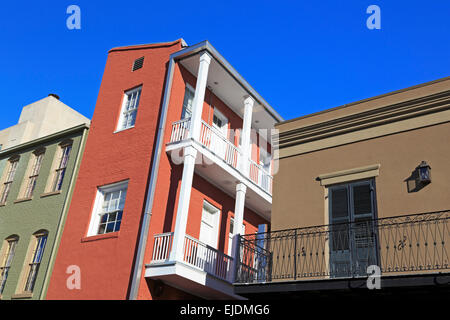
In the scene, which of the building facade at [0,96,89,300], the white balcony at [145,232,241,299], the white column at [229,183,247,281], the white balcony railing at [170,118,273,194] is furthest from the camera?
the building facade at [0,96,89,300]

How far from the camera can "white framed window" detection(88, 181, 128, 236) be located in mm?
13617

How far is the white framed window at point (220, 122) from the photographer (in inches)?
663

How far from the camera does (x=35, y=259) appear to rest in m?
14.7

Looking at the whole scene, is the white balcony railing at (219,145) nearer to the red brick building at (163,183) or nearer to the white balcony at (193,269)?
the red brick building at (163,183)

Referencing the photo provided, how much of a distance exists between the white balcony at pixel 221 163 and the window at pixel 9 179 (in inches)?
301

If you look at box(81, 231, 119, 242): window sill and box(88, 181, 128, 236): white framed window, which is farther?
box(88, 181, 128, 236): white framed window

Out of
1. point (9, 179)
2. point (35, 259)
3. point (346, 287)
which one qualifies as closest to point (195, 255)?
point (346, 287)

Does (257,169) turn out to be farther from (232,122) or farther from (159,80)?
(159,80)

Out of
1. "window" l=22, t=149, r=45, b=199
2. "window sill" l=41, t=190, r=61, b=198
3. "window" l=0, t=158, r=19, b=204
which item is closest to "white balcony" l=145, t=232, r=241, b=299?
"window sill" l=41, t=190, r=61, b=198

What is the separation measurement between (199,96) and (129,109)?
2.86 m

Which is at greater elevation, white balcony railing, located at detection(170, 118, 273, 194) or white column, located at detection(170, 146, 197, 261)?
white balcony railing, located at detection(170, 118, 273, 194)

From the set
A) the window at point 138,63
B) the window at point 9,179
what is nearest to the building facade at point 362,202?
the window at point 138,63

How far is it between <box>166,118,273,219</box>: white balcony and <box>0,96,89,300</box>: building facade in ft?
13.1

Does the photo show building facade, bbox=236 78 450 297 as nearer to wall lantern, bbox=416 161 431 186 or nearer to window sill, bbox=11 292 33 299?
wall lantern, bbox=416 161 431 186
